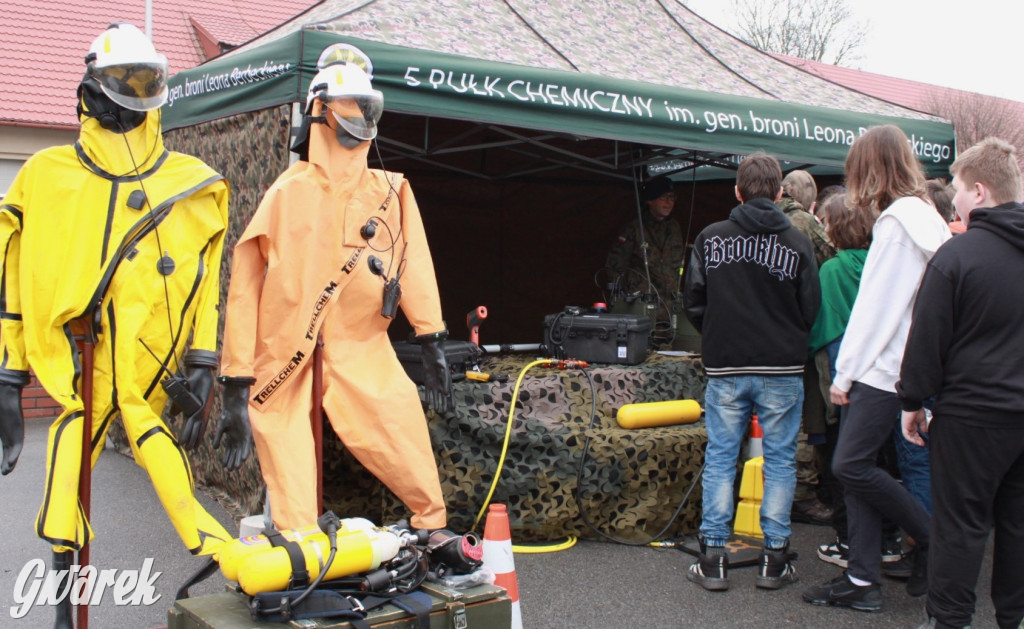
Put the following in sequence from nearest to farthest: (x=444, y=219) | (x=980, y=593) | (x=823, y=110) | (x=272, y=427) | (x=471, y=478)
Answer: (x=272, y=427) < (x=980, y=593) < (x=471, y=478) < (x=823, y=110) < (x=444, y=219)

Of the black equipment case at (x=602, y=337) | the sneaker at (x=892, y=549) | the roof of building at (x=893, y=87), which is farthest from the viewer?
the roof of building at (x=893, y=87)

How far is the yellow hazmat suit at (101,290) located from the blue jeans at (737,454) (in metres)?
2.05

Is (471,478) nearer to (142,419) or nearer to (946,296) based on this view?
(142,419)

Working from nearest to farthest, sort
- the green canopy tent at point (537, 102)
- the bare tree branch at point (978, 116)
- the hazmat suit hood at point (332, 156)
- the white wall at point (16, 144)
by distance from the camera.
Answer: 1. the hazmat suit hood at point (332, 156)
2. the green canopy tent at point (537, 102)
3. the white wall at point (16, 144)
4. the bare tree branch at point (978, 116)

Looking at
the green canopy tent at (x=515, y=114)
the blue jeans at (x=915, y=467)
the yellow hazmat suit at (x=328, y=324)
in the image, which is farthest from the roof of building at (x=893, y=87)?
the yellow hazmat suit at (x=328, y=324)

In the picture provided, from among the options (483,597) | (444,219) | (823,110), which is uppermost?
(823,110)

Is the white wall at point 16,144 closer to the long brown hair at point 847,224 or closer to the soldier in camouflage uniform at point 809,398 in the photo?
the soldier in camouflage uniform at point 809,398

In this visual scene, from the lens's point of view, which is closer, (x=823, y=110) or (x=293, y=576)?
(x=293, y=576)

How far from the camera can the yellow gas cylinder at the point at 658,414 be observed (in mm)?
4754

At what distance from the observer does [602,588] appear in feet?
13.3

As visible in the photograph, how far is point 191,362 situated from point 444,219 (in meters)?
4.35

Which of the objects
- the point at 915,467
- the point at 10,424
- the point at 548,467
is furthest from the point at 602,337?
the point at 10,424

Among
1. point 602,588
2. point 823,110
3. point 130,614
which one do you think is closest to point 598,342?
point 602,588

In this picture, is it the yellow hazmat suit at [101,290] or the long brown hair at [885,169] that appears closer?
the yellow hazmat suit at [101,290]
